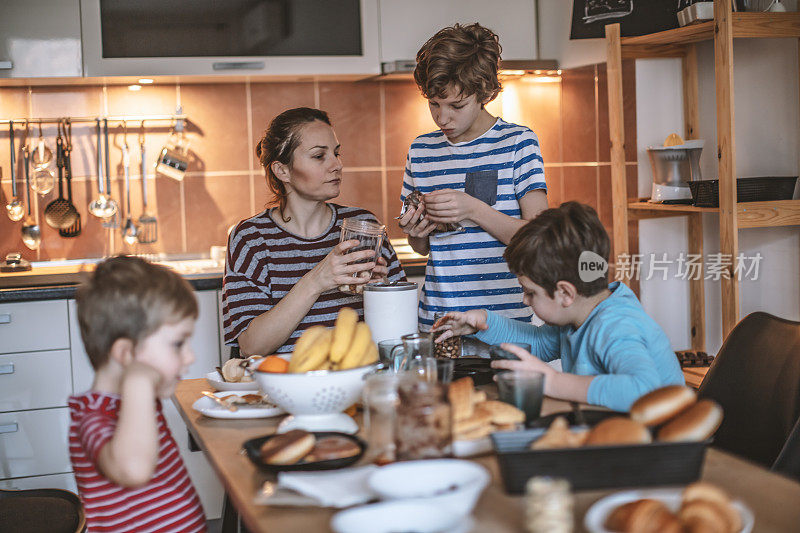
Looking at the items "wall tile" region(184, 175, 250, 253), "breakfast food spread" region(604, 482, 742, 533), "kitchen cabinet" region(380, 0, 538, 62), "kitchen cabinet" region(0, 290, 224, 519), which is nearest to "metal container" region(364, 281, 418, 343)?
"breakfast food spread" region(604, 482, 742, 533)

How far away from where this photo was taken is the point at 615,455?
0.94 metres

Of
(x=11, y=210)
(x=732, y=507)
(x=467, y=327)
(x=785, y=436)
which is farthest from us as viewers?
(x=11, y=210)

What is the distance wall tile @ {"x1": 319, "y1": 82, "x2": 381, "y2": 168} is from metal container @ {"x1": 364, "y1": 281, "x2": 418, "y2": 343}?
6.35 ft

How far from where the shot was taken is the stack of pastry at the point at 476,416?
3.74ft

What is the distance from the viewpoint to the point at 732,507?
0.86 m

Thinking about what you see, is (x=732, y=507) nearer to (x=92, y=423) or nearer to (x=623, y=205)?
(x=92, y=423)

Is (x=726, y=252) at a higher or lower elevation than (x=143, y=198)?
lower

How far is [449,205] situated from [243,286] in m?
0.51

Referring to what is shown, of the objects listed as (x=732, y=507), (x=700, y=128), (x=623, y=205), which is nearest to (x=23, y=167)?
(x=623, y=205)

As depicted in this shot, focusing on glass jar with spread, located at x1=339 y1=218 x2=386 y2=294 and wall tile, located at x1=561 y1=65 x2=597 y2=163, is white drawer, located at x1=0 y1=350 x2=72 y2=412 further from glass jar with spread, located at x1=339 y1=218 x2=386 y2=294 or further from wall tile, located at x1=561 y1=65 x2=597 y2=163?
wall tile, located at x1=561 y1=65 x2=597 y2=163

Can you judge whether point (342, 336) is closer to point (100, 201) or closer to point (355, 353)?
point (355, 353)

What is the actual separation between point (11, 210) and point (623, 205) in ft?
7.09

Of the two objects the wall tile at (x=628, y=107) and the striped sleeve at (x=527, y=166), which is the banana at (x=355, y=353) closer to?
the striped sleeve at (x=527, y=166)

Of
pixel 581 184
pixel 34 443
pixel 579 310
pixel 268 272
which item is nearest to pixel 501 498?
pixel 579 310
